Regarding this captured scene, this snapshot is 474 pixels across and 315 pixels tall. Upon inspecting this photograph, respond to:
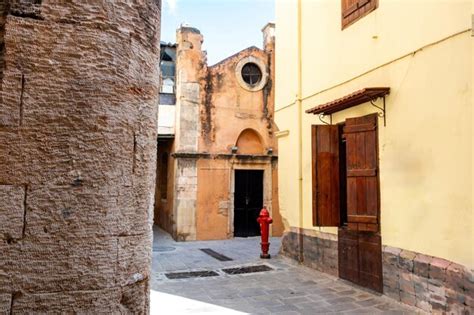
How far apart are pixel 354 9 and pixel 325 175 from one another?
2.92 metres

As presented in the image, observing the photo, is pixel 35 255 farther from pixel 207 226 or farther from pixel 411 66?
pixel 207 226

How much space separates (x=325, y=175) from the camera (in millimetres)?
6730

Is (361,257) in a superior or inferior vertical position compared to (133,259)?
inferior

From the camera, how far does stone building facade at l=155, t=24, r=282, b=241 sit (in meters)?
11.9

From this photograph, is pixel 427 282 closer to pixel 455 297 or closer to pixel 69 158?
pixel 455 297

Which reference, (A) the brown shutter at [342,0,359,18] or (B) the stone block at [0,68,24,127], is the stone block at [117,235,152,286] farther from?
(A) the brown shutter at [342,0,359,18]

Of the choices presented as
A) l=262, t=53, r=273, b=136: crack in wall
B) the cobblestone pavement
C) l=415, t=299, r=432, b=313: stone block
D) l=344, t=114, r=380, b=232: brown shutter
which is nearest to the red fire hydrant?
the cobblestone pavement

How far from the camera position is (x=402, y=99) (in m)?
5.47

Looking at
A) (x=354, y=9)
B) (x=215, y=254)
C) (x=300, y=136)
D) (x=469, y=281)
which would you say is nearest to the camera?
(x=469, y=281)

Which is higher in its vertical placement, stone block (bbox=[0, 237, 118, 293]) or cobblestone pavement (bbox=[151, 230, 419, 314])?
stone block (bbox=[0, 237, 118, 293])

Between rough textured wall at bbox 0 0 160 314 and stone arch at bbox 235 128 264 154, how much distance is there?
11.3 m

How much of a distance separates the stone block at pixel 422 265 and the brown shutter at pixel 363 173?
82cm

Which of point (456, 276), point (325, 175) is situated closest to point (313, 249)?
point (325, 175)

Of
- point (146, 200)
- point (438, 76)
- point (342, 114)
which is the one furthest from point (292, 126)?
point (146, 200)
